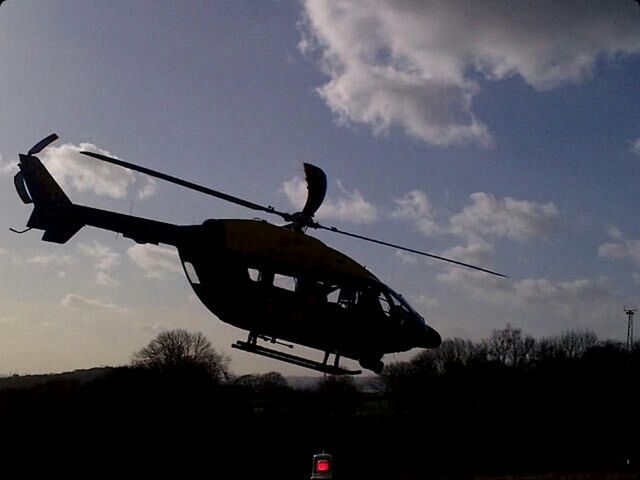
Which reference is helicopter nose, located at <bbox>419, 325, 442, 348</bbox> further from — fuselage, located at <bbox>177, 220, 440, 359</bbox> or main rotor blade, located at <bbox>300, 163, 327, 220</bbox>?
main rotor blade, located at <bbox>300, 163, 327, 220</bbox>

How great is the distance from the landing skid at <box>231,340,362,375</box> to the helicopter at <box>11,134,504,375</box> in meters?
0.03

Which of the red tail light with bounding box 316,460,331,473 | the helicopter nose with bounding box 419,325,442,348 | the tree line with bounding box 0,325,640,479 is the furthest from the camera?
the tree line with bounding box 0,325,640,479

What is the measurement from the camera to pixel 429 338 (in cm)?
1947

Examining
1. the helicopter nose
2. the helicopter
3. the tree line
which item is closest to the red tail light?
the helicopter

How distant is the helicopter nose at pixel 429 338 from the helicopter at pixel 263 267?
160 cm

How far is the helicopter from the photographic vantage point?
55.5ft

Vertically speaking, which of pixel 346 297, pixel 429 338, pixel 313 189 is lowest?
pixel 429 338

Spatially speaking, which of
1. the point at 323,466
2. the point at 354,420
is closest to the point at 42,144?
the point at 323,466

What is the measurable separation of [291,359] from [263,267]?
275 cm

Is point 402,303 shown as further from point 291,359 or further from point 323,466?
point 323,466

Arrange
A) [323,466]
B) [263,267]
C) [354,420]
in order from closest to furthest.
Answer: [323,466]
[263,267]
[354,420]

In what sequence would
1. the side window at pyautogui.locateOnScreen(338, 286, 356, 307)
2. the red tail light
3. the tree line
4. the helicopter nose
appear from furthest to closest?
the tree line
the helicopter nose
the side window at pyautogui.locateOnScreen(338, 286, 356, 307)
the red tail light

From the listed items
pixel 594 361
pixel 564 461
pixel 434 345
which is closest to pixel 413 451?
pixel 564 461

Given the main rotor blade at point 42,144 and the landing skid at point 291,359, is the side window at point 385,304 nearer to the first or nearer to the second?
the landing skid at point 291,359
